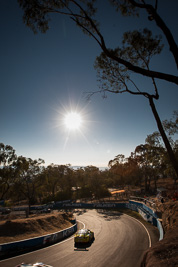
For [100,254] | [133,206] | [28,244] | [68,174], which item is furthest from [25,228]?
[68,174]

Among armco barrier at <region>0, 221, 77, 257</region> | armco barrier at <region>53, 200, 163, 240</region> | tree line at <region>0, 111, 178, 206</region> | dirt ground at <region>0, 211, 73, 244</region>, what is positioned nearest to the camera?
armco barrier at <region>0, 221, 77, 257</region>

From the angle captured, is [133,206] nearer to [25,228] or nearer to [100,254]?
[100,254]

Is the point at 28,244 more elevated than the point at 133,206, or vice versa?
the point at 28,244

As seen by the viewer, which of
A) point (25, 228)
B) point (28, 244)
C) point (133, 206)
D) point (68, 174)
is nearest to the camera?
point (28, 244)

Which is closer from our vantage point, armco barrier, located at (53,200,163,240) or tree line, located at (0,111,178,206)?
armco barrier, located at (53,200,163,240)

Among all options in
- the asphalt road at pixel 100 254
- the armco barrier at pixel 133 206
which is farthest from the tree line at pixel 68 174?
the asphalt road at pixel 100 254

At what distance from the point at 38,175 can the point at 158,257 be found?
185 feet

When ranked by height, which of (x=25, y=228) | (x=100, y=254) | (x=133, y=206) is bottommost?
(x=133, y=206)

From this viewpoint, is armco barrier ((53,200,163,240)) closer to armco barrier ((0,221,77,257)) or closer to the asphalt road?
the asphalt road

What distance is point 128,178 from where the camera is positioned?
258 ft

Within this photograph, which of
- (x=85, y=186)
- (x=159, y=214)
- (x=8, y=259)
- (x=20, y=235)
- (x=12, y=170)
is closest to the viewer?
(x=8, y=259)

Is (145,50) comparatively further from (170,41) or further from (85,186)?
(85,186)

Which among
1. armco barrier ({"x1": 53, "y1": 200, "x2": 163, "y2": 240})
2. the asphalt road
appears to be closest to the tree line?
armco barrier ({"x1": 53, "y1": 200, "x2": 163, "y2": 240})

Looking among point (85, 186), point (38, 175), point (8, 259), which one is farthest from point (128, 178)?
point (8, 259)
